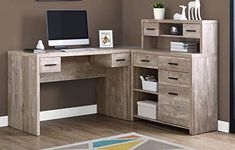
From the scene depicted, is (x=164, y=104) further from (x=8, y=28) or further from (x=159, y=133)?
(x=8, y=28)

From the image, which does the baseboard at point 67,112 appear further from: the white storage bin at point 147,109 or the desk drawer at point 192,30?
the desk drawer at point 192,30

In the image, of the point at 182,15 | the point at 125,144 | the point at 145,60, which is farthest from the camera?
the point at 145,60

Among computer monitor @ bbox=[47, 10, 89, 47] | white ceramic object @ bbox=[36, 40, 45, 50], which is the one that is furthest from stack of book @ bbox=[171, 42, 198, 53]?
white ceramic object @ bbox=[36, 40, 45, 50]

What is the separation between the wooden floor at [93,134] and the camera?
A: 4.90m

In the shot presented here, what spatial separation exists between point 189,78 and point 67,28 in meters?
1.50

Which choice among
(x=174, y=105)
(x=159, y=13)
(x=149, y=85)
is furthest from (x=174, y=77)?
(x=159, y=13)

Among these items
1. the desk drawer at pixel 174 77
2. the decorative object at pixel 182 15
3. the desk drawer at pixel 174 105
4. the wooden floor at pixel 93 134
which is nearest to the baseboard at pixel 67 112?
the wooden floor at pixel 93 134

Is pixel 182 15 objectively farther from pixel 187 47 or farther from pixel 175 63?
pixel 175 63

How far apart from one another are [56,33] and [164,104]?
1387 mm

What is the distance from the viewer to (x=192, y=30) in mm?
5281

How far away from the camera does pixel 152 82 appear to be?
222 inches

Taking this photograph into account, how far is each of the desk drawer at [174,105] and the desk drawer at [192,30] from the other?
536mm

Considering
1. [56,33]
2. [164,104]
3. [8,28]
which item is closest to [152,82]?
[164,104]

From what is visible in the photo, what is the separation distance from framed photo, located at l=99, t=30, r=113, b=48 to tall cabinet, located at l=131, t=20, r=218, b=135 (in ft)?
1.70
